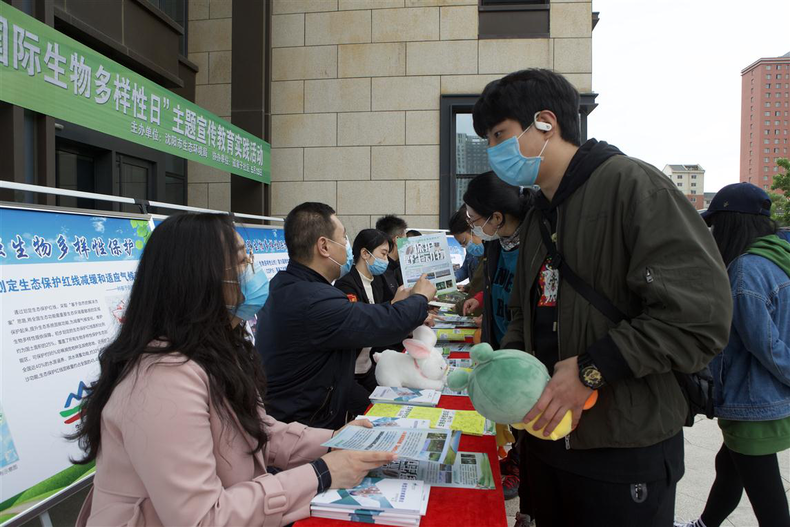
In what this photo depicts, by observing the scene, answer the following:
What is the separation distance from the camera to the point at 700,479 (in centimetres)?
320

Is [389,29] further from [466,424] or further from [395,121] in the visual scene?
[466,424]

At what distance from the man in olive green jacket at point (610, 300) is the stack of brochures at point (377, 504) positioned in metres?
0.37

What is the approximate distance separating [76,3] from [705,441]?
7460 millimetres

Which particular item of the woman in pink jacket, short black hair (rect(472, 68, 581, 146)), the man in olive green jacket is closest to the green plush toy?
the man in olive green jacket

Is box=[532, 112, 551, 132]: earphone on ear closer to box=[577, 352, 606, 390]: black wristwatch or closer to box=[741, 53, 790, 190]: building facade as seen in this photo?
box=[577, 352, 606, 390]: black wristwatch

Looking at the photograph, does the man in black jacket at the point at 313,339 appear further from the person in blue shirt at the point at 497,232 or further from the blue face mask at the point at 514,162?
the blue face mask at the point at 514,162

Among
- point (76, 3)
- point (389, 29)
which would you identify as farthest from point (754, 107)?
point (76, 3)

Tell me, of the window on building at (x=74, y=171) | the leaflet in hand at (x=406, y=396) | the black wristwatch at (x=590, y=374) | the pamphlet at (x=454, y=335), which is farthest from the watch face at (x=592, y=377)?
the window on building at (x=74, y=171)

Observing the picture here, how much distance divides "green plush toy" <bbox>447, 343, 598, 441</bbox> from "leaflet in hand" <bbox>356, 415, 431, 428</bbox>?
60cm

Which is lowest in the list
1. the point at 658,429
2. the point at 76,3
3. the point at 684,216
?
the point at 658,429

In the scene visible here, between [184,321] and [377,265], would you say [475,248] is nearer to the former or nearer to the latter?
[377,265]

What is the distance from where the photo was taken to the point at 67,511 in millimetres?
2947

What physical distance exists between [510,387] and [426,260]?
2.41 metres

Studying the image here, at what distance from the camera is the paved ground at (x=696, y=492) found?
2.78 metres
